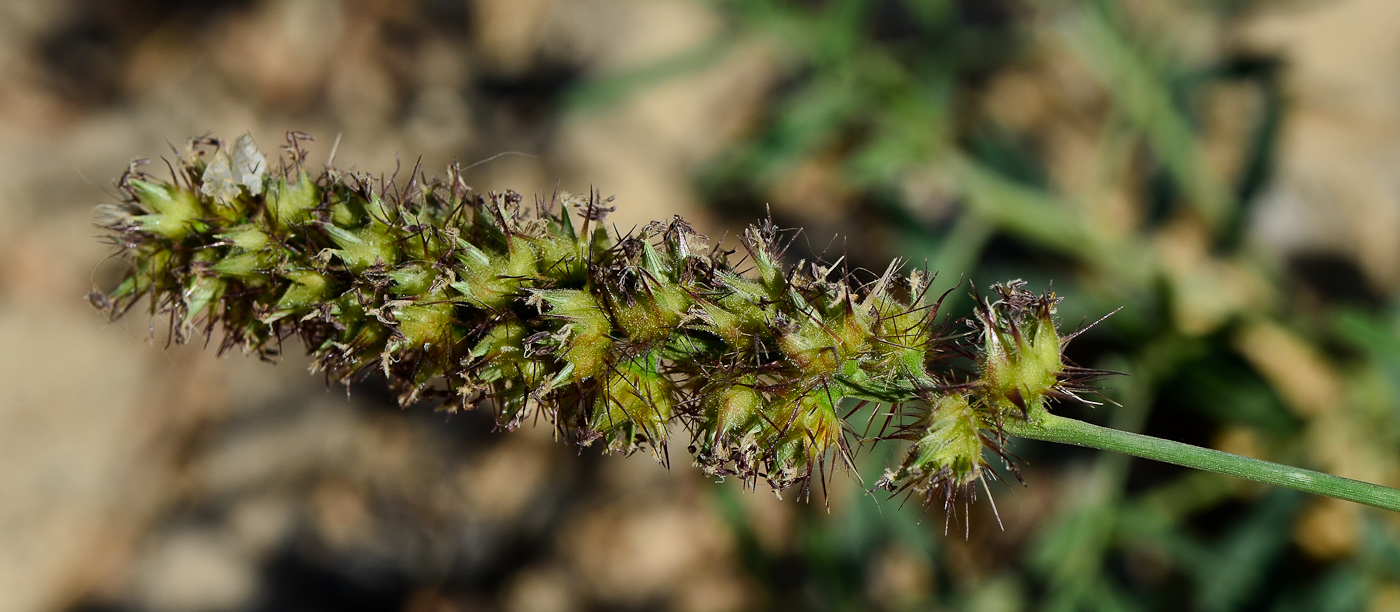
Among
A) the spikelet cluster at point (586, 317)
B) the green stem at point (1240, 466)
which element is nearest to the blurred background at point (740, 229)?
the spikelet cluster at point (586, 317)

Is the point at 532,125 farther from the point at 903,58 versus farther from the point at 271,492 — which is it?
the point at 271,492

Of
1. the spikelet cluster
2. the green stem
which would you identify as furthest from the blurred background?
the green stem

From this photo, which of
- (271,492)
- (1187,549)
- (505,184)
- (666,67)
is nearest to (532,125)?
(505,184)

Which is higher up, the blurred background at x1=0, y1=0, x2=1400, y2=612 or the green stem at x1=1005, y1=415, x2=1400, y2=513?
the blurred background at x1=0, y1=0, x2=1400, y2=612

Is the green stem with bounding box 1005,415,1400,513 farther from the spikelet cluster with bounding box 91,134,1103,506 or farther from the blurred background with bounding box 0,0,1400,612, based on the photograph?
the blurred background with bounding box 0,0,1400,612

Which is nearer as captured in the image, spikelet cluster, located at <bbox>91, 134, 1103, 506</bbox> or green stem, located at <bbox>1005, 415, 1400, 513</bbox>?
green stem, located at <bbox>1005, 415, 1400, 513</bbox>

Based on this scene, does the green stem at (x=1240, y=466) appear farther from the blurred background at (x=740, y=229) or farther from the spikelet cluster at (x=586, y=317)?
the blurred background at (x=740, y=229)
